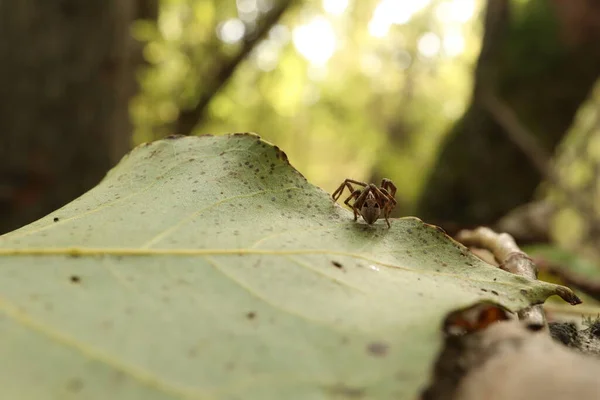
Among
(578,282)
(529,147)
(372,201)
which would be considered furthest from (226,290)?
(529,147)

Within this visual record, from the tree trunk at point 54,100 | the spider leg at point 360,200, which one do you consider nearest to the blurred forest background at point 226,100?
the tree trunk at point 54,100

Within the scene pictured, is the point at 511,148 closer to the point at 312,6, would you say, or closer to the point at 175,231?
the point at 175,231

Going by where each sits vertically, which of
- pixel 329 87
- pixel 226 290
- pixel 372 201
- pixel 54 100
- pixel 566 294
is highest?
pixel 329 87

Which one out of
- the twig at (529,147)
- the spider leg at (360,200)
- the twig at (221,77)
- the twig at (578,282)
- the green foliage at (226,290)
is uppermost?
the twig at (221,77)

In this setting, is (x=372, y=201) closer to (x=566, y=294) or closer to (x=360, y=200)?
(x=360, y=200)

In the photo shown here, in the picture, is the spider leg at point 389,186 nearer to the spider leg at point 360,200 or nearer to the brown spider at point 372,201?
the brown spider at point 372,201

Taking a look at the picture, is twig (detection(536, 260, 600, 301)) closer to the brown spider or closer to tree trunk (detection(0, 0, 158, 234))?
the brown spider
